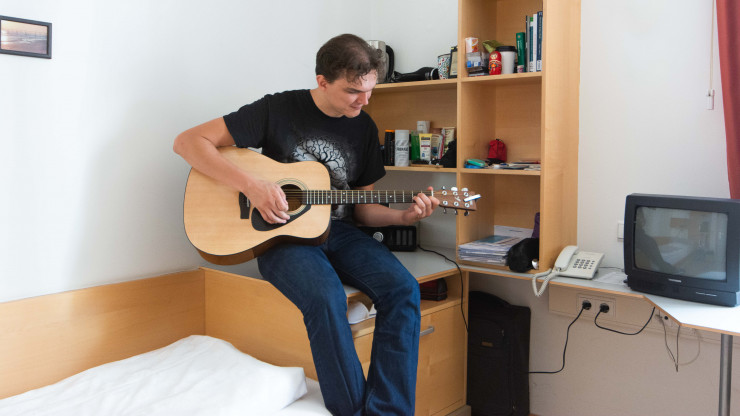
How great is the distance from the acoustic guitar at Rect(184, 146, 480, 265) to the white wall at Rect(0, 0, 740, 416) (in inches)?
14.0

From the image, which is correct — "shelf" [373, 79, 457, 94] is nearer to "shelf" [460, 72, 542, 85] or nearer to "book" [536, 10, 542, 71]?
"shelf" [460, 72, 542, 85]

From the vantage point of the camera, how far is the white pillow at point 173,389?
151cm

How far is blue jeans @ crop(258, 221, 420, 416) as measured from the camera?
162 centimetres

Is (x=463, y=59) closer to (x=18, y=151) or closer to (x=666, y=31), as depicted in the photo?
(x=666, y=31)

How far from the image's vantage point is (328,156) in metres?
2.04

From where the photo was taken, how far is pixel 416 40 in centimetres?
283

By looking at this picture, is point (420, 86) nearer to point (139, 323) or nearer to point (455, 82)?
point (455, 82)

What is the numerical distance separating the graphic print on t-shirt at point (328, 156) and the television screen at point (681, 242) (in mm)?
1020

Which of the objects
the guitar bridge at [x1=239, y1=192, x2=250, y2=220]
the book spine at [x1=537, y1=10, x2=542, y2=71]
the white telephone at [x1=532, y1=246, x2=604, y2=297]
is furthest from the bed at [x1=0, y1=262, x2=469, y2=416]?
the book spine at [x1=537, y1=10, x2=542, y2=71]

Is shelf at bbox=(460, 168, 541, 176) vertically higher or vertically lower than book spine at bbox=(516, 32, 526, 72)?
lower

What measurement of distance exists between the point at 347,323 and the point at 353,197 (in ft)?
1.39

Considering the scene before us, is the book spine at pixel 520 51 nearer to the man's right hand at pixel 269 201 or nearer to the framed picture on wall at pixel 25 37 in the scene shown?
the man's right hand at pixel 269 201

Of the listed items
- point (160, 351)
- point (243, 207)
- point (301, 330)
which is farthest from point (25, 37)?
point (301, 330)

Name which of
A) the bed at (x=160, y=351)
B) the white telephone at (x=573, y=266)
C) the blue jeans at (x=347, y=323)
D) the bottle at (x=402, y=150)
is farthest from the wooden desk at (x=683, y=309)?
the bottle at (x=402, y=150)
